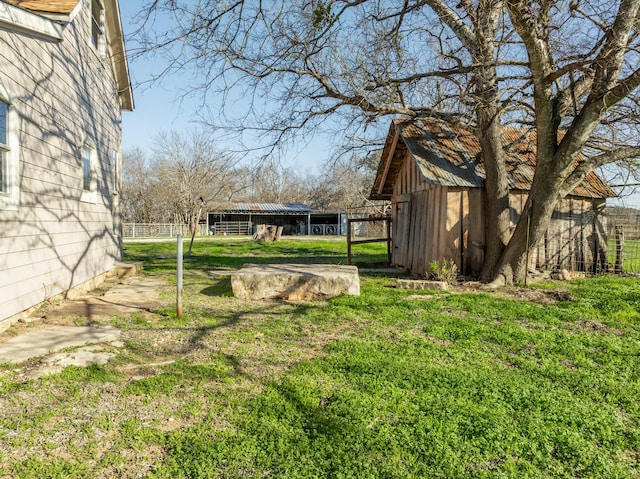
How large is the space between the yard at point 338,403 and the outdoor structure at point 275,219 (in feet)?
119

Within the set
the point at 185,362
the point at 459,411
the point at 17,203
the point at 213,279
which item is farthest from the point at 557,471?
the point at 213,279

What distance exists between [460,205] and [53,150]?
821 centimetres

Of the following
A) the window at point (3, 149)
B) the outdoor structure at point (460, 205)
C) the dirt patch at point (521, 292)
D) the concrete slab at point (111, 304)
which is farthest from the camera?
the outdoor structure at point (460, 205)

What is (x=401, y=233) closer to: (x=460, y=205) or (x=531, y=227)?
(x=460, y=205)

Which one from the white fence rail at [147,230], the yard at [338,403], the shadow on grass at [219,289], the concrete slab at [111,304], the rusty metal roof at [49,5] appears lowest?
Answer: the yard at [338,403]

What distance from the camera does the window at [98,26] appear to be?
30.9ft

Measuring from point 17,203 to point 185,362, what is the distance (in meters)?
3.14

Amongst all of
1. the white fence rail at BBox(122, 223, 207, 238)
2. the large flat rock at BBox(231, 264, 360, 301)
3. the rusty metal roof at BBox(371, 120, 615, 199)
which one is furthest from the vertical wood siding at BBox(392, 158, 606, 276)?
the white fence rail at BBox(122, 223, 207, 238)

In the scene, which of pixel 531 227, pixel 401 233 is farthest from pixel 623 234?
pixel 401 233

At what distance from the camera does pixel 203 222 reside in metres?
44.7

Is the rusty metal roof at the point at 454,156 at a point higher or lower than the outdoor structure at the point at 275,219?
higher

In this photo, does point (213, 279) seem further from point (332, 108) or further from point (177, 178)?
point (177, 178)

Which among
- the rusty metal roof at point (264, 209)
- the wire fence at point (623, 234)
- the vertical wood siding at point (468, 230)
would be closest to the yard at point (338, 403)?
the vertical wood siding at point (468, 230)

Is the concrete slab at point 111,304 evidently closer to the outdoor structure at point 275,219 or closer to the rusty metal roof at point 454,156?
the rusty metal roof at point 454,156
